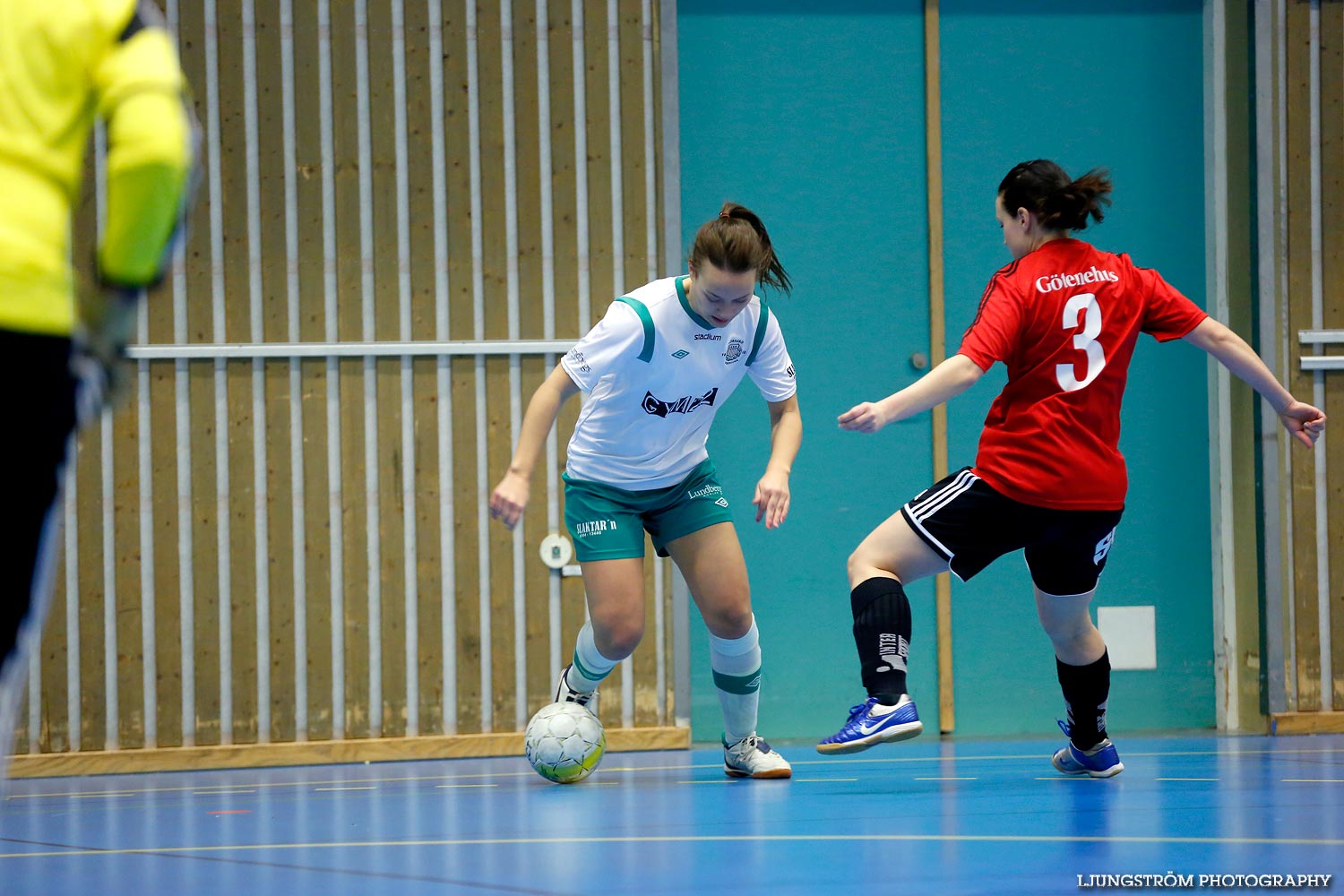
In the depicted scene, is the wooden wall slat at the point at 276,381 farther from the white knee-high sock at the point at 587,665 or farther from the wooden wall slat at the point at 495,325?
the white knee-high sock at the point at 587,665

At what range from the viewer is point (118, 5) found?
69.6 inches

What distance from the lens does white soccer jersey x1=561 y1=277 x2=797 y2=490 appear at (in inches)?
165

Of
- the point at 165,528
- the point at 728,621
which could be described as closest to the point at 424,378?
the point at 165,528

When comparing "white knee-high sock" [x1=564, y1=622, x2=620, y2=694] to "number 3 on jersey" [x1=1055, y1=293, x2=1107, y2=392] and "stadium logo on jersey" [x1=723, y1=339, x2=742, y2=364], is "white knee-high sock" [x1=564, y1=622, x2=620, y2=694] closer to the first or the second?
"stadium logo on jersey" [x1=723, y1=339, x2=742, y2=364]

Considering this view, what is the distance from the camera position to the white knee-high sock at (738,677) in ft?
14.9

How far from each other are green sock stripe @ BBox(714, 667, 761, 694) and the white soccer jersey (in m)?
0.76

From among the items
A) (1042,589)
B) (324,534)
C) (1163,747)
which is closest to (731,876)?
(1042,589)

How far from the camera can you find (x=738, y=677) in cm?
460

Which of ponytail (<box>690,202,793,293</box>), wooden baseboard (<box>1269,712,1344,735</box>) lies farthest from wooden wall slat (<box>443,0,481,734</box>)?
wooden baseboard (<box>1269,712,1344,735</box>)

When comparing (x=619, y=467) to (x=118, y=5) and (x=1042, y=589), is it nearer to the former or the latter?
(x=1042, y=589)

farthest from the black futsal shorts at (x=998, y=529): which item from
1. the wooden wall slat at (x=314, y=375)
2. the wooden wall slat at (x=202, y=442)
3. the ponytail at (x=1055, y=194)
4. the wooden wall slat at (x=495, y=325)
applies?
the wooden wall slat at (x=202, y=442)

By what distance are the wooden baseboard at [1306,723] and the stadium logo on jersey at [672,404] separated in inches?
152

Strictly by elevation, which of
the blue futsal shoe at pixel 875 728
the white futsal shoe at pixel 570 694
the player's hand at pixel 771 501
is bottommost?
the white futsal shoe at pixel 570 694

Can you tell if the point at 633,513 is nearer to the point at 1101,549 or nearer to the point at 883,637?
the point at 883,637
